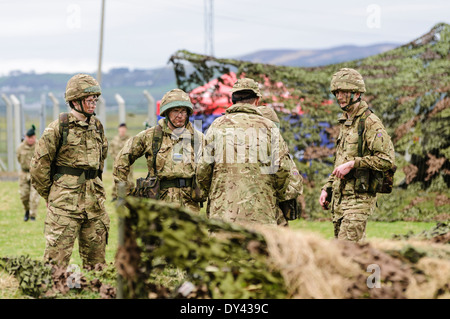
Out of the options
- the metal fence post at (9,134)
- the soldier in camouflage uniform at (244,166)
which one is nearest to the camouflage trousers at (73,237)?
the soldier in camouflage uniform at (244,166)

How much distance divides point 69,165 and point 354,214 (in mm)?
2903

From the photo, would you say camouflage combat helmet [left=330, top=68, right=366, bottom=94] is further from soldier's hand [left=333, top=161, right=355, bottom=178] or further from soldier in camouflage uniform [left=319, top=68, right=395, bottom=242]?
soldier's hand [left=333, top=161, right=355, bottom=178]

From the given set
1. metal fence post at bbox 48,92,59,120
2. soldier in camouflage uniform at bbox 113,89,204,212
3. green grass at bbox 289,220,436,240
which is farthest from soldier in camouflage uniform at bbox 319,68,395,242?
metal fence post at bbox 48,92,59,120

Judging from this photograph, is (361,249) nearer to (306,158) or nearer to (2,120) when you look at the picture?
(306,158)

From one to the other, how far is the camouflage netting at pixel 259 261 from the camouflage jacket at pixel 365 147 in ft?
8.90

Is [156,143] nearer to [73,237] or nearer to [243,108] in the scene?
→ [73,237]

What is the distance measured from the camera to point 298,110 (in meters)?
15.0

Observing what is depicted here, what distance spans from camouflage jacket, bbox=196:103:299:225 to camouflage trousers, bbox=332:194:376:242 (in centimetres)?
119

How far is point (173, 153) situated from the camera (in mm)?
7512

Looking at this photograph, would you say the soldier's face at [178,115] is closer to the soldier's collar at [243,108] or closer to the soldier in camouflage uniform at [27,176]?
the soldier's collar at [243,108]

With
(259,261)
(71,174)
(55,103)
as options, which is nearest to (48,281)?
(71,174)

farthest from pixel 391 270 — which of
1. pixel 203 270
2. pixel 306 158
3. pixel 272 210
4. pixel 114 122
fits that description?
pixel 114 122

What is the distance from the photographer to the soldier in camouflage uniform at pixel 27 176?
15.7m
